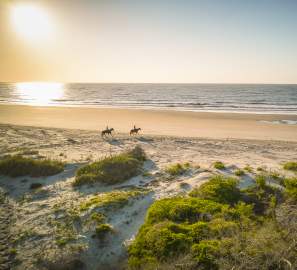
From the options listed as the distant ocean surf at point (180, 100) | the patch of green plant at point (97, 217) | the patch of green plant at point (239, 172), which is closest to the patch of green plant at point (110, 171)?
the patch of green plant at point (97, 217)

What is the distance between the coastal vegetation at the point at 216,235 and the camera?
189 inches

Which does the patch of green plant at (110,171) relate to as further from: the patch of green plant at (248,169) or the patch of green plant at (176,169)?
the patch of green plant at (248,169)

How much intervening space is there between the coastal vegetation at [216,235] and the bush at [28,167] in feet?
20.0

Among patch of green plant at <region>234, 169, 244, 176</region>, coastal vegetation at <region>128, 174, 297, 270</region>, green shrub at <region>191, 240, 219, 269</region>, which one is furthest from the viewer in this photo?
patch of green plant at <region>234, 169, 244, 176</region>

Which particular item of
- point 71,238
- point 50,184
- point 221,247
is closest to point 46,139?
point 50,184

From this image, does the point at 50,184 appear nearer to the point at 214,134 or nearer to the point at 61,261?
the point at 61,261

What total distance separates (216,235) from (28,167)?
914 cm

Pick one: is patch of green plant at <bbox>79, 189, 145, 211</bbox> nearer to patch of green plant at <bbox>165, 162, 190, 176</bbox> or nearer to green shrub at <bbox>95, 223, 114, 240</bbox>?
green shrub at <bbox>95, 223, 114, 240</bbox>

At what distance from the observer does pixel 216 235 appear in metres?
5.93

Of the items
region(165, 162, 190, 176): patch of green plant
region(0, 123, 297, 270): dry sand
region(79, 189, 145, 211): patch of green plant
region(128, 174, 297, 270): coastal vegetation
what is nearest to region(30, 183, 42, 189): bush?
region(0, 123, 297, 270): dry sand

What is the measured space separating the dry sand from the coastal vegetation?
1021mm

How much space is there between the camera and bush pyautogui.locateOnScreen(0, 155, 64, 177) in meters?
11.8

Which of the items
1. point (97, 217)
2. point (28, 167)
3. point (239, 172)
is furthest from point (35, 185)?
point (239, 172)

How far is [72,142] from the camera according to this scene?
1842 cm
